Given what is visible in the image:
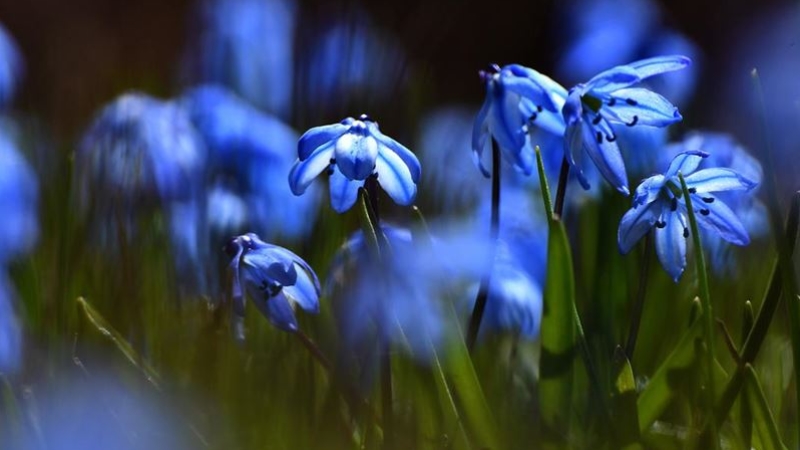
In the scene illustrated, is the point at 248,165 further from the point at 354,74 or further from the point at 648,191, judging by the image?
the point at 648,191

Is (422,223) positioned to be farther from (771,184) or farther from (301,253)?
(301,253)

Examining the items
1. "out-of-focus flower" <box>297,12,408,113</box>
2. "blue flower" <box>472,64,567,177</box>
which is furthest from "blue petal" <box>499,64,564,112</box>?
"out-of-focus flower" <box>297,12,408,113</box>

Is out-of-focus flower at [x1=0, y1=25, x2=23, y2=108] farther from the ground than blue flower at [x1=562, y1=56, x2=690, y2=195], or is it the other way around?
blue flower at [x1=562, y1=56, x2=690, y2=195]

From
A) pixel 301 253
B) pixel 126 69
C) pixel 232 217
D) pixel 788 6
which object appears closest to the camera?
pixel 301 253

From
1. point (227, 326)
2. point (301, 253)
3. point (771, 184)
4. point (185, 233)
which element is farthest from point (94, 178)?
point (771, 184)

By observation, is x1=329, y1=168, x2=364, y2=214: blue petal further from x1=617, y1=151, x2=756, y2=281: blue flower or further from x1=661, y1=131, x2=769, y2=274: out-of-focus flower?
x1=661, y1=131, x2=769, y2=274: out-of-focus flower

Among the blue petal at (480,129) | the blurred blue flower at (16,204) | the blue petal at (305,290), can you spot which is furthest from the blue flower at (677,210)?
the blurred blue flower at (16,204)
